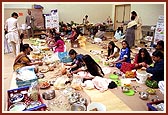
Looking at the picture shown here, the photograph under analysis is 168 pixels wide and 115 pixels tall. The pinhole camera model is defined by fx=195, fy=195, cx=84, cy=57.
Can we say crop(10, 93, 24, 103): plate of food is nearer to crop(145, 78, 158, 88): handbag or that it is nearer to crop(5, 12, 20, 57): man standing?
crop(145, 78, 158, 88): handbag

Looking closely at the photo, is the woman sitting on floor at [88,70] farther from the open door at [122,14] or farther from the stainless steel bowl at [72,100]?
the open door at [122,14]

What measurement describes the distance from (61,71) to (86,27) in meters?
5.86

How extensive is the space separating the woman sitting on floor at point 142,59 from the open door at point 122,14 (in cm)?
530

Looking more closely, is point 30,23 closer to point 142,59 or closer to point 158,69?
point 142,59

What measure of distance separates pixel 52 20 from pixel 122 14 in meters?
3.16

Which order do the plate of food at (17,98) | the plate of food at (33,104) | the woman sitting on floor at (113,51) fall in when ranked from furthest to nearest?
the woman sitting on floor at (113,51) → the plate of food at (17,98) → the plate of food at (33,104)

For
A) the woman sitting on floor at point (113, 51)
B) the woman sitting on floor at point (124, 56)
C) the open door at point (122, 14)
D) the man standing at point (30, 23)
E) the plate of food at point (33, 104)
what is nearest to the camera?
the plate of food at point (33, 104)

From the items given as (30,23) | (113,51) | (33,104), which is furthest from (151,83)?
(30,23)

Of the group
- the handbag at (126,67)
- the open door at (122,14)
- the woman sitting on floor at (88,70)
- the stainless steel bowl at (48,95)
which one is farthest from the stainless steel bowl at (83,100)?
the open door at (122,14)

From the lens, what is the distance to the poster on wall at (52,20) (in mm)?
8420

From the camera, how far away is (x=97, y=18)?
956 cm

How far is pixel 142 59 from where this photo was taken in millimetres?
3385

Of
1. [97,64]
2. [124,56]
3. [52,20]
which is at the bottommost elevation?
[97,64]

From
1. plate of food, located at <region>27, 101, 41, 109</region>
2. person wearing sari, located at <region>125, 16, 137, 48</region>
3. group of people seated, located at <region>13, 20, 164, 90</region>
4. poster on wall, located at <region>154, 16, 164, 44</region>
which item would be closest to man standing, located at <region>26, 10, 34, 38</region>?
person wearing sari, located at <region>125, 16, 137, 48</region>
